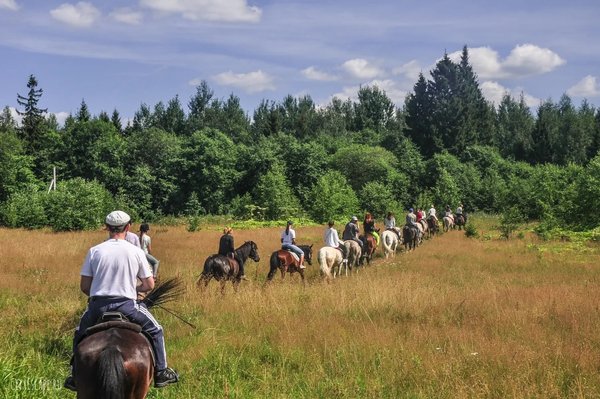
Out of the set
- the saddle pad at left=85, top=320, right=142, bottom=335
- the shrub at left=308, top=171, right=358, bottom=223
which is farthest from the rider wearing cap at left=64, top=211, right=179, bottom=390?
the shrub at left=308, top=171, right=358, bottom=223

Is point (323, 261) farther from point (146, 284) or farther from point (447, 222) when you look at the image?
point (447, 222)

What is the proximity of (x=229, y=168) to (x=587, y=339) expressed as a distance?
51.6 meters

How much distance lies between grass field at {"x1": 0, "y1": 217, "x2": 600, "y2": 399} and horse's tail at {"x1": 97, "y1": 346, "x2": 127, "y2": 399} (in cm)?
184

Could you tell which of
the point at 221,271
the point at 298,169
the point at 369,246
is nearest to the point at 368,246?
the point at 369,246

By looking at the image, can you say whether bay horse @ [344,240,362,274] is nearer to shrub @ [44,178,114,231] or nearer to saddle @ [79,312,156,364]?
saddle @ [79,312,156,364]

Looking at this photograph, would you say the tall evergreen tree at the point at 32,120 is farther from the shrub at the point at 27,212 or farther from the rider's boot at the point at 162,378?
the rider's boot at the point at 162,378

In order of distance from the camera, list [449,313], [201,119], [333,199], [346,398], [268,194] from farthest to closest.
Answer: [201,119] → [268,194] → [333,199] → [449,313] → [346,398]

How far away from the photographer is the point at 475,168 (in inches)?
2454

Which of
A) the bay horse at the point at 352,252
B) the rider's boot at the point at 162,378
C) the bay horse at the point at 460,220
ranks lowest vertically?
the bay horse at the point at 460,220

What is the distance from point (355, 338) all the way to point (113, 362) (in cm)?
447

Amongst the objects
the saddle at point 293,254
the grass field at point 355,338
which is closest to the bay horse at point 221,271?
the grass field at point 355,338

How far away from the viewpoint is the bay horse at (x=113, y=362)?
4719mm

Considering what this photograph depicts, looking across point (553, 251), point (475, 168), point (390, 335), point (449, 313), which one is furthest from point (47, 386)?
point (475, 168)

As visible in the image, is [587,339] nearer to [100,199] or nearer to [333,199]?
[100,199]
